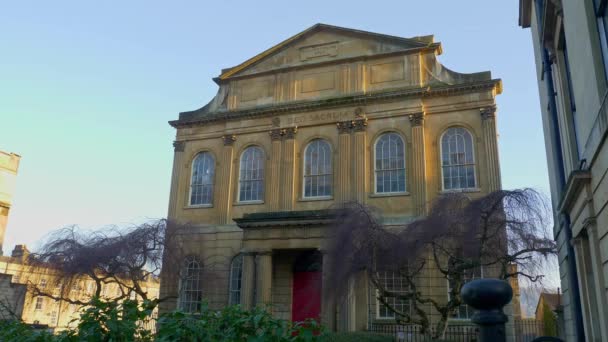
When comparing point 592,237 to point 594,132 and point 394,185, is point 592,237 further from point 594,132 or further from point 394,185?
point 394,185

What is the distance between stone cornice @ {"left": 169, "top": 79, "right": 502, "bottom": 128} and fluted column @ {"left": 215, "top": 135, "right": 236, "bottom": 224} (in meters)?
1.43

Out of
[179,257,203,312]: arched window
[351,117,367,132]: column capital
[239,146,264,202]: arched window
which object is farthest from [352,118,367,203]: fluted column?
[179,257,203,312]: arched window

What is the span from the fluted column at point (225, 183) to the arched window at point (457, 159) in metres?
10.5

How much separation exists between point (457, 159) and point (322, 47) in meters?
9.25

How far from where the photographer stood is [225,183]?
2502 cm

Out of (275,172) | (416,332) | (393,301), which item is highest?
(275,172)

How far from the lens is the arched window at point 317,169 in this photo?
2338 centimetres

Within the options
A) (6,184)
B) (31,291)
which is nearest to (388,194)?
(31,291)

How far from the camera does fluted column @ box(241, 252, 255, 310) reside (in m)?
20.3

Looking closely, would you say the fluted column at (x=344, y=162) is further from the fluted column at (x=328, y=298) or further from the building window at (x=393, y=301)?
the fluted column at (x=328, y=298)

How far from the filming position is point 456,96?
2216 centimetres

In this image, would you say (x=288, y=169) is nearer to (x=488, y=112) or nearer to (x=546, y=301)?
(x=488, y=112)

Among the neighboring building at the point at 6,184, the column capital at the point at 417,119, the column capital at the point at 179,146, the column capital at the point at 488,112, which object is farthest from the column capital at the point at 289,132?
the neighboring building at the point at 6,184

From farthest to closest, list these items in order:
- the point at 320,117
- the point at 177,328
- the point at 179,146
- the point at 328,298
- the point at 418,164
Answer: the point at 179,146 < the point at 320,117 < the point at 418,164 < the point at 328,298 < the point at 177,328
